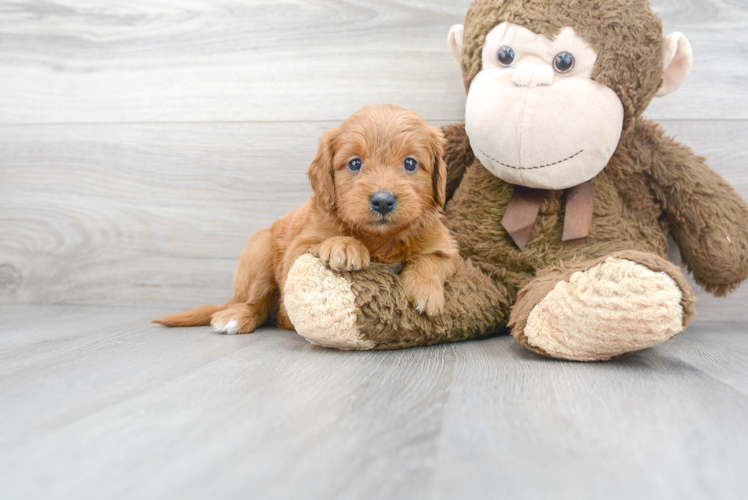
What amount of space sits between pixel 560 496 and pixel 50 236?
203cm

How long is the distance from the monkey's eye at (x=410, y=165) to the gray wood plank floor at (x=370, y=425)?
0.41m

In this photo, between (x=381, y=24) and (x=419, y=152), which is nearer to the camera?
(x=419, y=152)

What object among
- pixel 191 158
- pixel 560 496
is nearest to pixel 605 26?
pixel 560 496

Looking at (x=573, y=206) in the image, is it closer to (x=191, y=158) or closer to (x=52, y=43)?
(x=191, y=158)

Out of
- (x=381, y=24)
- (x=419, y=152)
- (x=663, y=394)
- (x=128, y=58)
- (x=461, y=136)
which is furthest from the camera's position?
(x=128, y=58)

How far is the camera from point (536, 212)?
1.36 meters

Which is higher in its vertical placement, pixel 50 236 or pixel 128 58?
pixel 128 58

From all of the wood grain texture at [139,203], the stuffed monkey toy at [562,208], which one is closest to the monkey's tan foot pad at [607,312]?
the stuffed monkey toy at [562,208]

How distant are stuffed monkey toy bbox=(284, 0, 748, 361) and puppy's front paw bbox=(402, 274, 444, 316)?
0.07ft

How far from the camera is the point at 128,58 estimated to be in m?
1.91

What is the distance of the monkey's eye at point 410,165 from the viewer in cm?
117

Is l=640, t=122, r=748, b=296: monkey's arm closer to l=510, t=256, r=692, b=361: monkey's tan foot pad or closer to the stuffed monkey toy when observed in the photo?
the stuffed monkey toy

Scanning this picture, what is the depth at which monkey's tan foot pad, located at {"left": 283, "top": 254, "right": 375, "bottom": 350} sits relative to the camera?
3.64 feet

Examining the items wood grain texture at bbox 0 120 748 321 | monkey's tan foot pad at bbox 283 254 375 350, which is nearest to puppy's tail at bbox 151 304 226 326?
wood grain texture at bbox 0 120 748 321
